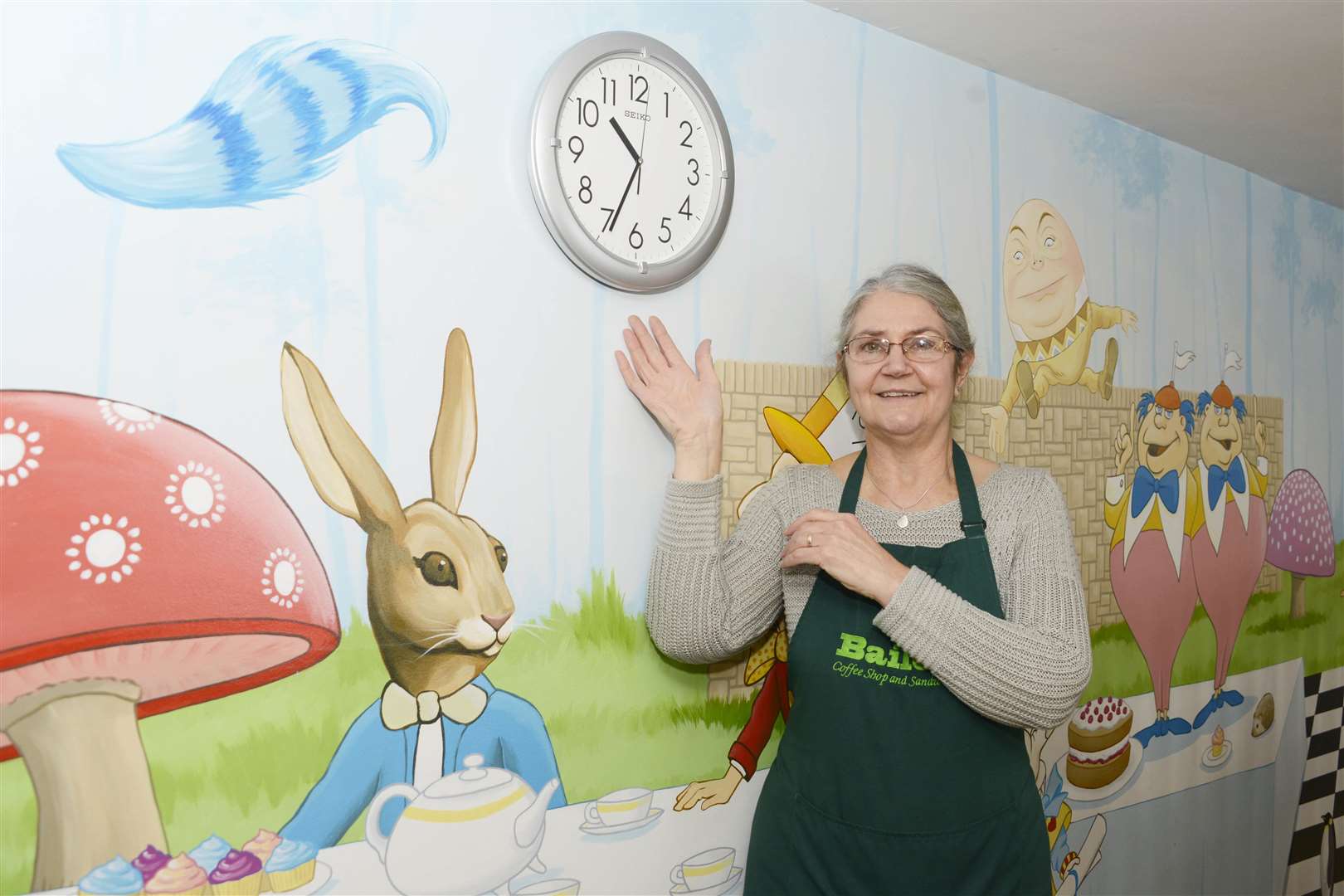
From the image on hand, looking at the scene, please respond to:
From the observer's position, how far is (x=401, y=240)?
1.51 m

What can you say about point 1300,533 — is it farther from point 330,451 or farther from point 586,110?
point 330,451

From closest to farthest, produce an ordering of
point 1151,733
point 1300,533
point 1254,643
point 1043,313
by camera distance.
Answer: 1. point 1043,313
2. point 1151,733
3. point 1254,643
4. point 1300,533

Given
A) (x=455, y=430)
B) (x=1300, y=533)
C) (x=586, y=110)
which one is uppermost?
(x=586, y=110)

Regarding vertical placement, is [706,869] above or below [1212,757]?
above

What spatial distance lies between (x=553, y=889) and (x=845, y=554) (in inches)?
29.3

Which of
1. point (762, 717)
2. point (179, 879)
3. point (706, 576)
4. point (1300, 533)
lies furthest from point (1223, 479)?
Result: point (179, 879)

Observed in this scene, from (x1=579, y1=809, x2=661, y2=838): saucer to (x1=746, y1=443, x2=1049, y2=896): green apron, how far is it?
22 centimetres

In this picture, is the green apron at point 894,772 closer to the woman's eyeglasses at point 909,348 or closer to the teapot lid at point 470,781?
the woman's eyeglasses at point 909,348

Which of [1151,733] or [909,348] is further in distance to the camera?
[1151,733]

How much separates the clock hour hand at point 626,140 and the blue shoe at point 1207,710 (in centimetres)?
235

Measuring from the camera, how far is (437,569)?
5.08 feet

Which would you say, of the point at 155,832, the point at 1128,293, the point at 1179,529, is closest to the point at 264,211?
the point at 155,832

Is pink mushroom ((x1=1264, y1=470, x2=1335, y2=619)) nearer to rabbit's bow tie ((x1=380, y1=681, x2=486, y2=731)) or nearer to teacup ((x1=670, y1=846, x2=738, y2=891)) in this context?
teacup ((x1=670, y1=846, x2=738, y2=891))

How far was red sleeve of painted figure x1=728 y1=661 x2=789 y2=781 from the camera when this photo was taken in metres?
1.94
